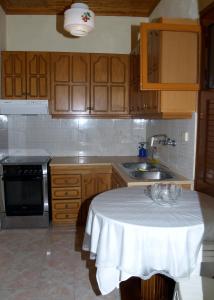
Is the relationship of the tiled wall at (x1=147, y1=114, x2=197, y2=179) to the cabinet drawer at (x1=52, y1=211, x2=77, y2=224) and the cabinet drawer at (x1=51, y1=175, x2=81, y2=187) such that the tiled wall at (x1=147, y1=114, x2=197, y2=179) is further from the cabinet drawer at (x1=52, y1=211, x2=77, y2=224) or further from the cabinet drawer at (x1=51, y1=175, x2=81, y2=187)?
the cabinet drawer at (x1=52, y1=211, x2=77, y2=224)

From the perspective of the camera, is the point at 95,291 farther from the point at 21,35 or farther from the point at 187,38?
the point at 21,35

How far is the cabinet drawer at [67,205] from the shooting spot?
11.5 ft

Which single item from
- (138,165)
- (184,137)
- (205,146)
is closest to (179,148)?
(184,137)

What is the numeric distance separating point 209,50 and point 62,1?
197cm

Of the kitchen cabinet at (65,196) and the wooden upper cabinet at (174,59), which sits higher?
the wooden upper cabinet at (174,59)

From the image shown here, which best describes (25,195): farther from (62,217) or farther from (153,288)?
(153,288)

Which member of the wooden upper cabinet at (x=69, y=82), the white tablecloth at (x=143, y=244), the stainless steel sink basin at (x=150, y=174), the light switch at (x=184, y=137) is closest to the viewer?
the white tablecloth at (x=143, y=244)

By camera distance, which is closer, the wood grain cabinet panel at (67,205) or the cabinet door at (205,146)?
the cabinet door at (205,146)

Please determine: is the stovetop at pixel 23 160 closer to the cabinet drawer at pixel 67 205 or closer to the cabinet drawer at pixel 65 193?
the cabinet drawer at pixel 65 193

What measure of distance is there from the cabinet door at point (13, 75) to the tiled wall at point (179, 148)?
176cm

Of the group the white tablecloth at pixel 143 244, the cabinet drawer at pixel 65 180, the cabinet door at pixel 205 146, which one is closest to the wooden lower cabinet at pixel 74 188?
the cabinet drawer at pixel 65 180

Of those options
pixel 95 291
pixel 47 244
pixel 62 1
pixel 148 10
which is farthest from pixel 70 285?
pixel 148 10

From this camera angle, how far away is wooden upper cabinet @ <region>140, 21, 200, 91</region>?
91.7 inches

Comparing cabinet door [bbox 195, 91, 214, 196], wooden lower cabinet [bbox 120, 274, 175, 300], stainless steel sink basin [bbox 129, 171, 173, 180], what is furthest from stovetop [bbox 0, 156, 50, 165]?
wooden lower cabinet [bbox 120, 274, 175, 300]
